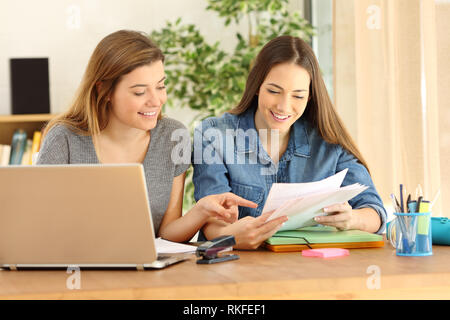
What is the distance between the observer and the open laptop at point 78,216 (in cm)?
108

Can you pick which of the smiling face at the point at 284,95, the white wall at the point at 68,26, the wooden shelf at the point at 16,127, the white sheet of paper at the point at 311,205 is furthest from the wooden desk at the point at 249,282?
the white wall at the point at 68,26

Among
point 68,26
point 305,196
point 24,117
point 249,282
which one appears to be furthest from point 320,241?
point 68,26

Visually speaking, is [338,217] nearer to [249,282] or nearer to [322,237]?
[322,237]

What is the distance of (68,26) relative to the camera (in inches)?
144

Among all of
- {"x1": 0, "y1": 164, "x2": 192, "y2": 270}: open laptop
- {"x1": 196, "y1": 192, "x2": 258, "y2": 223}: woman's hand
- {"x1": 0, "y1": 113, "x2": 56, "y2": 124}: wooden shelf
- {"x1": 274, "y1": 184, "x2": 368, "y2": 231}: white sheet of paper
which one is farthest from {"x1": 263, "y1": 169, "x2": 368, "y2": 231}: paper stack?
{"x1": 0, "y1": 113, "x2": 56, "y2": 124}: wooden shelf

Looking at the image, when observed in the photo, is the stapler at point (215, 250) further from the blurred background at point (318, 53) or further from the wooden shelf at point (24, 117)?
the wooden shelf at point (24, 117)

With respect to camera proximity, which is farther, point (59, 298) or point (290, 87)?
point (290, 87)

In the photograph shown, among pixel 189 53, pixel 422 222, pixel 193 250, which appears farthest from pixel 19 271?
pixel 189 53

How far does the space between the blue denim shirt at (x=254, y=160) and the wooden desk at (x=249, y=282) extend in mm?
594

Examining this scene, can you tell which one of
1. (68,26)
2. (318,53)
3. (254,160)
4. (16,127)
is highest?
(68,26)

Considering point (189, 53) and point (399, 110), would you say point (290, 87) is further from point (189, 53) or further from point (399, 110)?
point (189, 53)

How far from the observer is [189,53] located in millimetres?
3305

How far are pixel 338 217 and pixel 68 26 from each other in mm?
2736

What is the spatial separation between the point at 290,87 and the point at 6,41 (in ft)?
8.21
